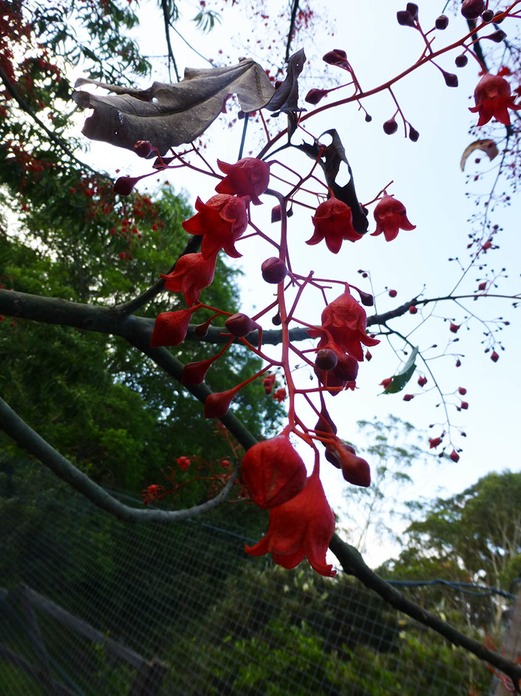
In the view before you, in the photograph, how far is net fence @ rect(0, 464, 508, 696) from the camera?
10.0 feet

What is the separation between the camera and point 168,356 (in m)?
0.97

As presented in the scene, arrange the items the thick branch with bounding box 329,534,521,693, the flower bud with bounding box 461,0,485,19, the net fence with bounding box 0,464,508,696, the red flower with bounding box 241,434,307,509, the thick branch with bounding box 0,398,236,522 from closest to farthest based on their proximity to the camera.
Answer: the red flower with bounding box 241,434,307,509 → the flower bud with bounding box 461,0,485,19 → the thick branch with bounding box 329,534,521,693 → the thick branch with bounding box 0,398,236,522 → the net fence with bounding box 0,464,508,696

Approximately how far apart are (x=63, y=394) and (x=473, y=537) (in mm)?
13640

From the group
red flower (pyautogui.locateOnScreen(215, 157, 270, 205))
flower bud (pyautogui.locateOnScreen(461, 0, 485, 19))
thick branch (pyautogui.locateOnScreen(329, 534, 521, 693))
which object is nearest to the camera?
red flower (pyautogui.locateOnScreen(215, 157, 270, 205))

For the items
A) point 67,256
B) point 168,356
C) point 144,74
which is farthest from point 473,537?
point 168,356

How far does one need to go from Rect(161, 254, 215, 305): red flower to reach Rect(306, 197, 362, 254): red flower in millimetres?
121

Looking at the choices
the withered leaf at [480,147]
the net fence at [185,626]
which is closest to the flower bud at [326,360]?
the withered leaf at [480,147]

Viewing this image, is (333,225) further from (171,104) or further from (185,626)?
(185,626)

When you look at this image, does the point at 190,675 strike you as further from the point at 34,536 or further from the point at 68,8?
the point at 68,8

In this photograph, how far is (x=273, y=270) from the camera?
0.47m

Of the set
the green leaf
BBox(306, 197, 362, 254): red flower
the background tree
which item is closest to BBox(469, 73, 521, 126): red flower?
the background tree

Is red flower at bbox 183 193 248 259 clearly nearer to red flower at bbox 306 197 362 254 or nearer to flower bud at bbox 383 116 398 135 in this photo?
red flower at bbox 306 197 362 254

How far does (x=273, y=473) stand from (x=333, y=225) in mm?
291

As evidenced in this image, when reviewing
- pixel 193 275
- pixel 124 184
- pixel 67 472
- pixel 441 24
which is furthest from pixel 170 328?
pixel 67 472
